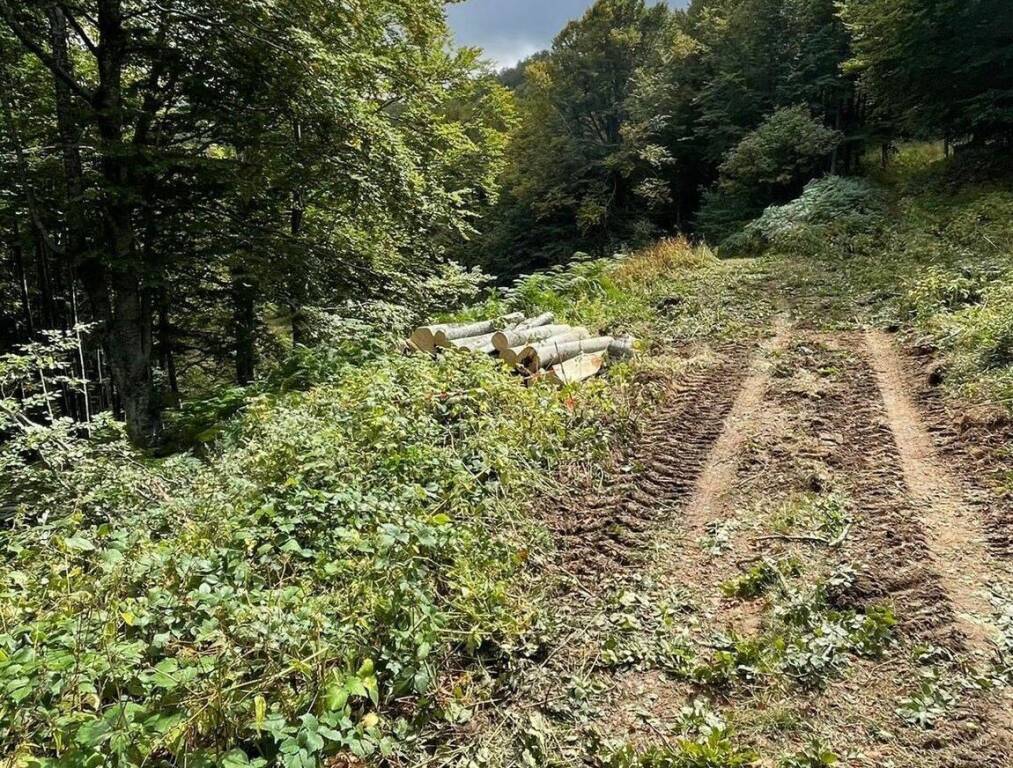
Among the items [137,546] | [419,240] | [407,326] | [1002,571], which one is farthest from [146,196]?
[1002,571]

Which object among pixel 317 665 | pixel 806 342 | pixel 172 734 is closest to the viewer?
pixel 172 734

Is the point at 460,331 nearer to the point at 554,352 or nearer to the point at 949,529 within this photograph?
the point at 554,352

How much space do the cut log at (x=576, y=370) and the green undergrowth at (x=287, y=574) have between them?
66 cm

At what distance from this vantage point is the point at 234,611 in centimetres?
234

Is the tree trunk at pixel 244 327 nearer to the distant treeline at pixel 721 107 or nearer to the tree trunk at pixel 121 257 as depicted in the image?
the tree trunk at pixel 121 257

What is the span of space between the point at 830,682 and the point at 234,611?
2644 mm

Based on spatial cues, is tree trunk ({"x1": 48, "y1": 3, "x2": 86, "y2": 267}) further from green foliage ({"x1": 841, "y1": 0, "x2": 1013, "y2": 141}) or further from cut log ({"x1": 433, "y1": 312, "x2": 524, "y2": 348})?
green foliage ({"x1": 841, "y1": 0, "x2": 1013, "y2": 141})

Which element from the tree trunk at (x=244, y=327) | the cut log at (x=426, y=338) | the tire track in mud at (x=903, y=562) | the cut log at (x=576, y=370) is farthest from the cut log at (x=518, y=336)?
the tree trunk at (x=244, y=327)

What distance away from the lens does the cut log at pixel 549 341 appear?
616 centimetres

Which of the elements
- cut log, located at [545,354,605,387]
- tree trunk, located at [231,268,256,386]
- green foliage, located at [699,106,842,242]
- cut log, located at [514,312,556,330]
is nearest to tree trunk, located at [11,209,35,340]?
tree trunk, located at [231,268,256,386]

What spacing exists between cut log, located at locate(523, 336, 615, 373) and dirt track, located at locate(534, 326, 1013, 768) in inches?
52.4

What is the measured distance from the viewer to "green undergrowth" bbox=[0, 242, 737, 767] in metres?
1.95

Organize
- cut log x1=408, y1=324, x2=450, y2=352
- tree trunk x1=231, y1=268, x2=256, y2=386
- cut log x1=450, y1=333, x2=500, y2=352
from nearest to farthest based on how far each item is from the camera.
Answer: cut log x1=450, y1=333, x2=500, y2=352 → cut log x1=408, y1=324, x2=450, y2=352 → tree trunk x1=231, y1=268, x2=256, y2=386

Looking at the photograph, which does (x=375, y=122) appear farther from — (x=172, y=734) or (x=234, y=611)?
(x=172, y=734)
